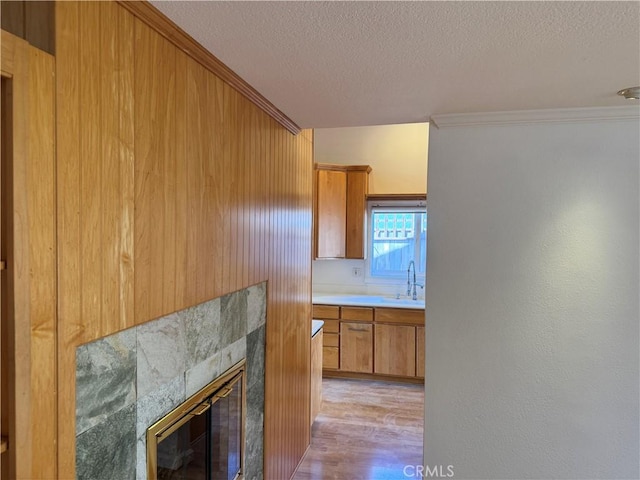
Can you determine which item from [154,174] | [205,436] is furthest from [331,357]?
[154,174]

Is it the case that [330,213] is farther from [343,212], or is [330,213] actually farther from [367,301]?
[367,301]

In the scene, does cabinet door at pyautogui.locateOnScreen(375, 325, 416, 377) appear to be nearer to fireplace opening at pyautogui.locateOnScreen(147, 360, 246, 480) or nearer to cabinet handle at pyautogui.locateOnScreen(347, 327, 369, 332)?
cabinet handle at pyautogui.locateOnScreen(347, 327, 369, 332)

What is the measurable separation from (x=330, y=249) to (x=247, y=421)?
2848mm

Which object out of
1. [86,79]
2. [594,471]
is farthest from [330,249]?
[86,79]

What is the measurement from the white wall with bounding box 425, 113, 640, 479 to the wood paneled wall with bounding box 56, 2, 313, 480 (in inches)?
42.5

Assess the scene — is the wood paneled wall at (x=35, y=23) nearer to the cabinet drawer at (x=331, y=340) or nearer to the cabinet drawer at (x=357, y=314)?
the cabinet drawer at (x=357, y=314)

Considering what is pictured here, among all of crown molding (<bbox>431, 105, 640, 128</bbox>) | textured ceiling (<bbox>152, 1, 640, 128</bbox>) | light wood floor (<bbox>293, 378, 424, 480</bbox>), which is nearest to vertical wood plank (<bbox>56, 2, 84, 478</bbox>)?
textured ceiling (<bbox>152, 1, 640, 128</bbox>)

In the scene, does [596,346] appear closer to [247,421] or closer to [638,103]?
[638,103]

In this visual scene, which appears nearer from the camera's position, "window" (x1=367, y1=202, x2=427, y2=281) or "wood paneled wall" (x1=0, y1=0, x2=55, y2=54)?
"wood paneled wall" (x1=0, y1=0, x2=55, y2=54)

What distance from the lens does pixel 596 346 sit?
84.9 inches

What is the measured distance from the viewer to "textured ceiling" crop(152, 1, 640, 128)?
1.20 metres

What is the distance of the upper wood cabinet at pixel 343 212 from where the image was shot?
4719 millimetres

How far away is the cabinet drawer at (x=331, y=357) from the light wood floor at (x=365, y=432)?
0.17 meters

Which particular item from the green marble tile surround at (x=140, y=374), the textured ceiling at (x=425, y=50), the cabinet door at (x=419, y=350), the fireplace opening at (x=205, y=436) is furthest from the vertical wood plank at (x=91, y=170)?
the cabinet door at (x=419, y=350)
